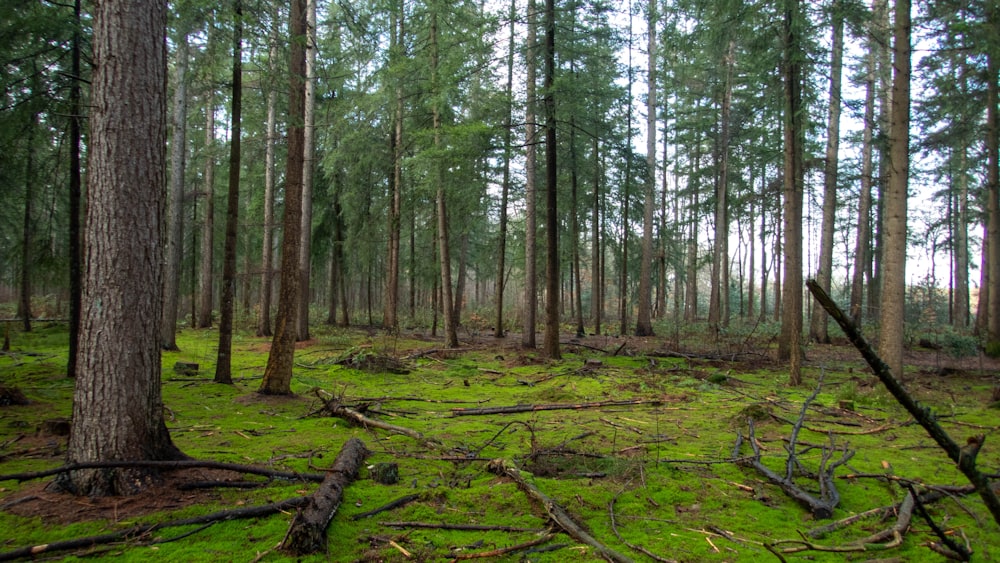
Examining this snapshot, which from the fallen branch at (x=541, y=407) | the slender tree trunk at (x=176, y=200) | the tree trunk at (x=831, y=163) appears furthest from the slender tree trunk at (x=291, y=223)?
the tree trunk at (x=831, y=163)

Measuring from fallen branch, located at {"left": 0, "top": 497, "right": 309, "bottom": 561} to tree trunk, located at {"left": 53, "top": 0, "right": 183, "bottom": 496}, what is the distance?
652 millimetres

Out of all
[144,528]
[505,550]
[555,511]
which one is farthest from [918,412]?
[144,528]

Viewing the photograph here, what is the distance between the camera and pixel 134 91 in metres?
3.76

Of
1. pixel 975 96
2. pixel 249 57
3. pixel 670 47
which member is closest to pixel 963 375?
pixel 975 96

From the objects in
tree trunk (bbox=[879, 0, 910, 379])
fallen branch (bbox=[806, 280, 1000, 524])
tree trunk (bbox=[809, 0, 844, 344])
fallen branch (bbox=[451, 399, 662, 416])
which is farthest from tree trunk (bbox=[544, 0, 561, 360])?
fallen branch (bbox=[806, 280, 1000, 524])

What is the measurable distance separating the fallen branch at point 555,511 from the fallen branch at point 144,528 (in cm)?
160

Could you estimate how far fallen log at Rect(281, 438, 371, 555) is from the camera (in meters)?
2.93

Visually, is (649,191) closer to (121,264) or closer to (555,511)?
(555,511)

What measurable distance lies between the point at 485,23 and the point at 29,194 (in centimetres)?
984

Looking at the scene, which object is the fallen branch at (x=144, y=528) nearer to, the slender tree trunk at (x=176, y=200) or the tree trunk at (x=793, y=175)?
the tree trunk at (x=793, y=175)

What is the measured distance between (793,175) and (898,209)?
1902mm

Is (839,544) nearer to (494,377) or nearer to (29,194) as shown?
(494,377)

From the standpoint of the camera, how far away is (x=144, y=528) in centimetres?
312

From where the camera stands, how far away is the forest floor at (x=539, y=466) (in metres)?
3.09
